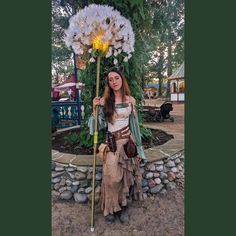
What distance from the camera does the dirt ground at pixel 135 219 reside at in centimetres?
275

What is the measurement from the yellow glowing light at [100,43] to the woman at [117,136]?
229mm

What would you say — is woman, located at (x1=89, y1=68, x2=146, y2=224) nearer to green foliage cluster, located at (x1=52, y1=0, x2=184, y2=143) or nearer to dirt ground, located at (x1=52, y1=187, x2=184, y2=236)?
dirt ground, located at (x1=52, y1=187, x2=184, y2=236)

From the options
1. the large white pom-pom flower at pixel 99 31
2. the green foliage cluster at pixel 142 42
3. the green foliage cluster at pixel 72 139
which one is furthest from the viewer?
the green foliage cluster at pixel 72 139

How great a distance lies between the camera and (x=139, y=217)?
9.37 feet

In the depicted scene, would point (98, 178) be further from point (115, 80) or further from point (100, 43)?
point (100, 43)

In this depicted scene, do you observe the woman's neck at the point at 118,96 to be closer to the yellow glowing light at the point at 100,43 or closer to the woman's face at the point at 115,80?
the woman's face at the point at 115,80

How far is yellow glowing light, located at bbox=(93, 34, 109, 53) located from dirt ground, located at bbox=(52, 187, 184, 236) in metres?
1.59

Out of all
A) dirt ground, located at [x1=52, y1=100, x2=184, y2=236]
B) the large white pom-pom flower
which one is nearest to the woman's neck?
the large white pom-pom flower

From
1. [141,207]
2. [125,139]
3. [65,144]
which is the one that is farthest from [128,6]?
[141,207]

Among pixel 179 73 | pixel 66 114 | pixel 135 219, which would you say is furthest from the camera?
pixel 66 114

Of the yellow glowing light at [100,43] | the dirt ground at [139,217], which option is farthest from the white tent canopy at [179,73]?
the yellow glowing light at [100,43]

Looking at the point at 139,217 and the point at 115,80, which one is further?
the point at 139,217

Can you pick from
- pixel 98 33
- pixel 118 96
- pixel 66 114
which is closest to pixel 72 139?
pixel 66 114

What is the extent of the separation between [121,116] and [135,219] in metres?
1.06
